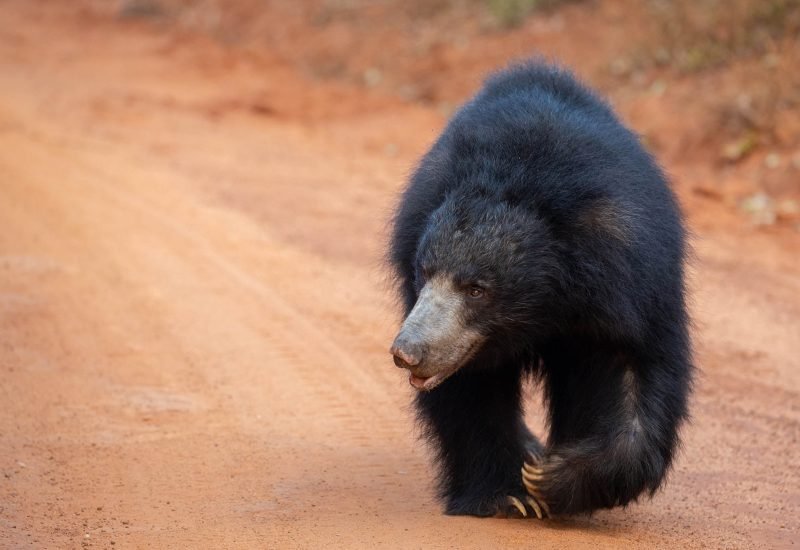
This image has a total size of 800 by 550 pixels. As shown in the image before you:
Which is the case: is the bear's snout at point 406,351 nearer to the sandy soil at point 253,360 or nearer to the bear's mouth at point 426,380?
the bear's mouth at point 426,380

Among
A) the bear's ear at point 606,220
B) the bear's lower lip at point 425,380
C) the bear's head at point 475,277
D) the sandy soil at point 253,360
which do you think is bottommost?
→ the sandy soil at point 253,360

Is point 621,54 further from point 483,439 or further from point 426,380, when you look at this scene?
point 426,380

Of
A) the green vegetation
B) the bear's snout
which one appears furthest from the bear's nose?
the green vegetation

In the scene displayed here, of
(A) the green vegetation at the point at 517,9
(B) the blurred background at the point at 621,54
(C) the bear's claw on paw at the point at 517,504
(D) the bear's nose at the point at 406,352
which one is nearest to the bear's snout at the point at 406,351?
(D) the bear's nose at the point at 406,352

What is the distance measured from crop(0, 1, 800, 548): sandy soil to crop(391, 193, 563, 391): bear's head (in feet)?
2.45

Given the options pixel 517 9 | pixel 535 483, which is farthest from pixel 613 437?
pixel 517 9

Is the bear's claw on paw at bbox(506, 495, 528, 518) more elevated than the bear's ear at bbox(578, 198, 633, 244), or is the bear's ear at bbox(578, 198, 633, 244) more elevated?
the bear's ear at bbox(578, 198, 633, 244)

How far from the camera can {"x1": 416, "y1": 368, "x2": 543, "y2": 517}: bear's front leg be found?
5.04 metres

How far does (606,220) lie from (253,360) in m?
3.18

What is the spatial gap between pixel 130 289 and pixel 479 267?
170 inches

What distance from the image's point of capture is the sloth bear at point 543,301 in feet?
14.6

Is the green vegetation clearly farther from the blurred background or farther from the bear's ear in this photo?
the bear's ear

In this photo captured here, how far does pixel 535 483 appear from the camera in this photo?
4773mm

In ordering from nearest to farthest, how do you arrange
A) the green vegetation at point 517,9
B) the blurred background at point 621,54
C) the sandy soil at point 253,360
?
the sandy soil at point 253,360 < the blurred background at point 621,54 < the green vegetation at point 517,9
